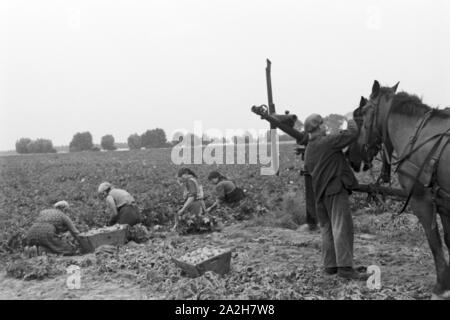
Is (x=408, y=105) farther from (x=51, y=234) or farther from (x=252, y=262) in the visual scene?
(x=51, y=234)

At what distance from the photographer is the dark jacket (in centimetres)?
482

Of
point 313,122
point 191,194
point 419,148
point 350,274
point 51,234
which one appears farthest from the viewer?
point 191,194

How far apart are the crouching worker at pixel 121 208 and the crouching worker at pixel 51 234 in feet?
3.31

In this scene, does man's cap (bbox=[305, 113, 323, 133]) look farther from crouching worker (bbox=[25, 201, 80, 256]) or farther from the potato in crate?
crouching worker (bbox=[25, 201, 80, 256])

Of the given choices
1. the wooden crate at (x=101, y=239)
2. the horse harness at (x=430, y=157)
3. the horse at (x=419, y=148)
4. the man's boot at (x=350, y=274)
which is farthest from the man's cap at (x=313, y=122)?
the wooden crate at (x=101, y=239)

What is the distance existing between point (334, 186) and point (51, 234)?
4.70 metres

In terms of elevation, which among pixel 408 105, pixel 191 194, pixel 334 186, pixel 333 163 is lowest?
pixel 191 194

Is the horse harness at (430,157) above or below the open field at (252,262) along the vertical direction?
above

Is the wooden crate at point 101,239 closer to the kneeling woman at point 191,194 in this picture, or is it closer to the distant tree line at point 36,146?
the kneeling woman at point 191,194

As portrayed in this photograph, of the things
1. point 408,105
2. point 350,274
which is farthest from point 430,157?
point 350,274

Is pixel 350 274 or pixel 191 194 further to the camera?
pixel 191 194

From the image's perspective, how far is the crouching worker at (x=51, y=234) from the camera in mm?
7090

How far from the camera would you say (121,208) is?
8500mm

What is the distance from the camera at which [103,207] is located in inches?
420
